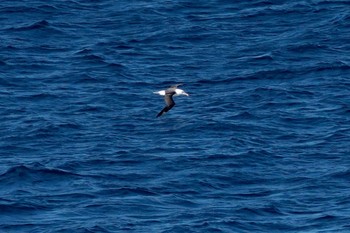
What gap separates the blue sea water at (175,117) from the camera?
3719 centimetres

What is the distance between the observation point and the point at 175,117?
45.2 m

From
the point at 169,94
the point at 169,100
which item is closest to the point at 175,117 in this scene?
the point at 169,94

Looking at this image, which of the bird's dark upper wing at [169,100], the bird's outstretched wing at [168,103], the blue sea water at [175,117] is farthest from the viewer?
the bird's dark upper wing at [169,100]

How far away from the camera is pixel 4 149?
42.1 m

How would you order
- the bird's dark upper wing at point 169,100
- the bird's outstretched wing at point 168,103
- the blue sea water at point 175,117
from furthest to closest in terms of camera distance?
the bird's dark upper wing at point 169,100 < the bird's outstretched wing at point 168,103 < the blue sea water at point 175,117

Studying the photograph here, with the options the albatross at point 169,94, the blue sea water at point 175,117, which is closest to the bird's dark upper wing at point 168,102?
the albatross at point 169,94

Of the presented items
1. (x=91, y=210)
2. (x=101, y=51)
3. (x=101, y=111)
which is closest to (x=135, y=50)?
(x=101, y=51)

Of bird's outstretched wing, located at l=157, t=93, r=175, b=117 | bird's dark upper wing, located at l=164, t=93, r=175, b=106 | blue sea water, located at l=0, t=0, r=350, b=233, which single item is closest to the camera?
blue sea water, located at l=0, t=0, r=350, b=233

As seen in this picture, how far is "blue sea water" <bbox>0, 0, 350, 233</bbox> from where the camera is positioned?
37.2 metres

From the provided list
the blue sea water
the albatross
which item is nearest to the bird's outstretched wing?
the albatross

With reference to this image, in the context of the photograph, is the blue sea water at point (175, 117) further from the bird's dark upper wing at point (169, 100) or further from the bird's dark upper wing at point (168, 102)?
the bird's dark upper wing at point (169, 100)

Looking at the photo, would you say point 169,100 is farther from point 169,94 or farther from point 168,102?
point 169,94

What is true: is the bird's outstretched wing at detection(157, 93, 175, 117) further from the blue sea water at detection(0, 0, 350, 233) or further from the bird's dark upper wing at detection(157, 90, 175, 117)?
the blue sea water at detection(0, 0, 350, 233)

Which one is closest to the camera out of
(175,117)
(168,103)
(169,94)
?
(168,103)
